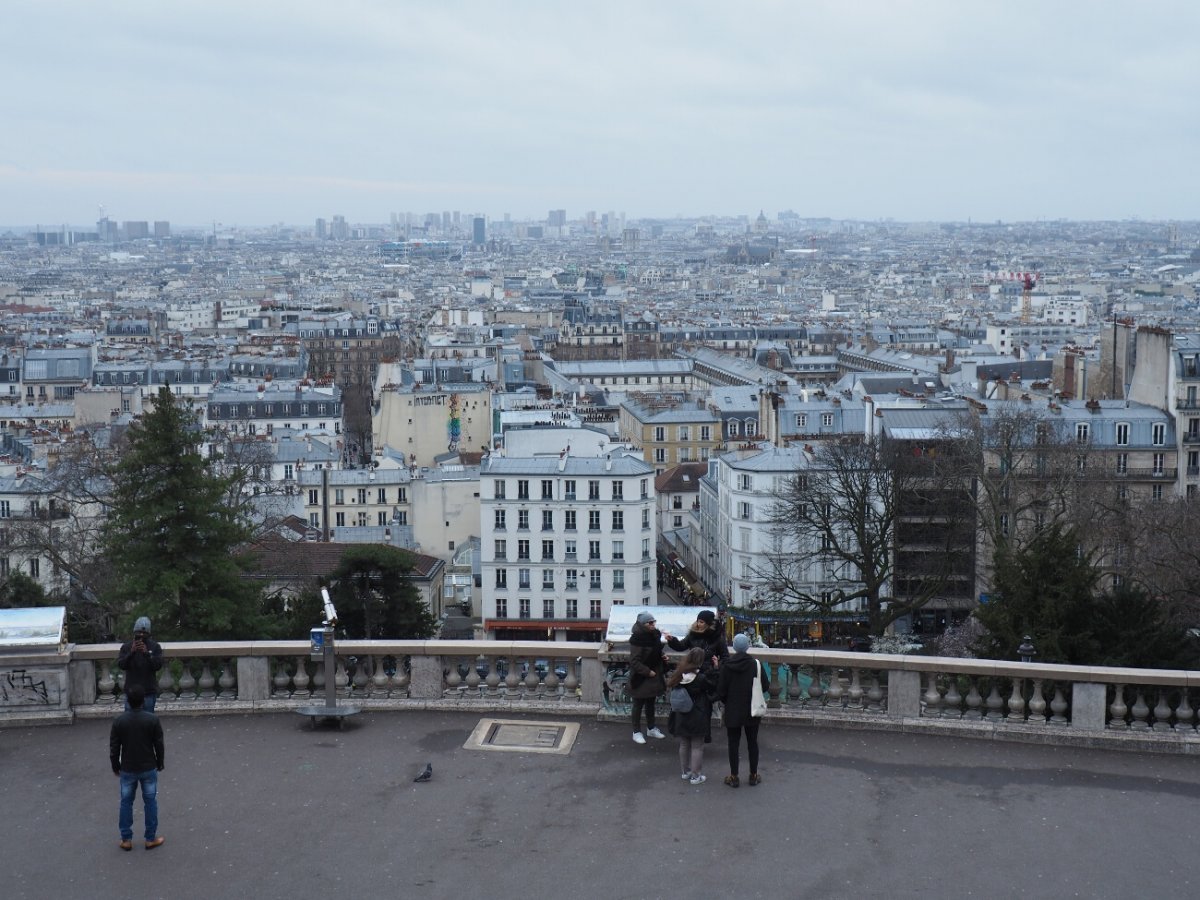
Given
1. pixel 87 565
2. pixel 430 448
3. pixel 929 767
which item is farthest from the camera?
pixel 430 448

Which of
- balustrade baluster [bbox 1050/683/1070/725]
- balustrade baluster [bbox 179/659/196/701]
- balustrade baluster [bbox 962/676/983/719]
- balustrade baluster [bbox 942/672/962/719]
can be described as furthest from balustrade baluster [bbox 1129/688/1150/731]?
balustrade baluster [bbox 179/659/196/701]

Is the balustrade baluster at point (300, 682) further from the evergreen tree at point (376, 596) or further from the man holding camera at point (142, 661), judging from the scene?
the evergreen tree at point (376, 596)

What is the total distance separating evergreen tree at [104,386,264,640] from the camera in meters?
26.3

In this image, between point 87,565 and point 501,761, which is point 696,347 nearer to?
point 87,565

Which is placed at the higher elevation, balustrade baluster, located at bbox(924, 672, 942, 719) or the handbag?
the handbag

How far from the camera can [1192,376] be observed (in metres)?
47.2

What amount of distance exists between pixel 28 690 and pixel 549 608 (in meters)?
33.3

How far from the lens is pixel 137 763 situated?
35.1 feet

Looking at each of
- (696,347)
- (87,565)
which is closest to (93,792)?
(87,565)

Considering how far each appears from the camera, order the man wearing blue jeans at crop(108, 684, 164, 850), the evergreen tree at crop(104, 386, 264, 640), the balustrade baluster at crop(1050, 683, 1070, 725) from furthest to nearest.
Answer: the evergreen tree at crop(104, 386, 264, 640) < the balustrade baluster at crop(1050, 683, 1070, 725) < the man wearing blue jeans at crop(108, 684, 164, 850)

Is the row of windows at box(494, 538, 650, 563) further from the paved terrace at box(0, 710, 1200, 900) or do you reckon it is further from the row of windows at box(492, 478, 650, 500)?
the paved terrace at box(0, 710, 1200, 900)

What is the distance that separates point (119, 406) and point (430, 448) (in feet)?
66.1

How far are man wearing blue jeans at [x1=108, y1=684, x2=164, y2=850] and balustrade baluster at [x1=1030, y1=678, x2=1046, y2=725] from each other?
6.69 meters

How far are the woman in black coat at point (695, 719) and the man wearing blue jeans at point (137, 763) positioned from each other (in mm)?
3649
